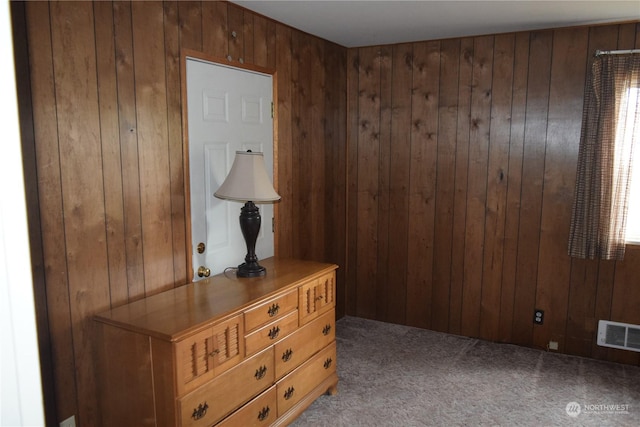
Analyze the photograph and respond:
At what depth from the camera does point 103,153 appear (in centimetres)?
224

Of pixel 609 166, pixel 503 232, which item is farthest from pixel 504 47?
pixel 503 232

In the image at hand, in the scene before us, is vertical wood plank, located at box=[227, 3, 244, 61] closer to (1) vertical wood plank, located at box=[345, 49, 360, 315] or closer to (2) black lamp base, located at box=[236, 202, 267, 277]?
(2) black lamp base, located at box=[236, 202, 267, 277]

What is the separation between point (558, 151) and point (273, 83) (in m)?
2.05

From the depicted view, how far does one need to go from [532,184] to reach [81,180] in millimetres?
2974

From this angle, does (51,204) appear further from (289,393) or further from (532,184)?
(532,184)

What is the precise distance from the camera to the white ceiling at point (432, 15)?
293 centimetres

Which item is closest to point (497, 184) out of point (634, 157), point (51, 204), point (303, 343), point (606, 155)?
point (606, 155)

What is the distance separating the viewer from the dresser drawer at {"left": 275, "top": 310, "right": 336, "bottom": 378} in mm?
2625

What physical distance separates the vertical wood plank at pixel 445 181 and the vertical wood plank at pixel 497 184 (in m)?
0.27

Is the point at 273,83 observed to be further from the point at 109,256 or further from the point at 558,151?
the point at 558,151

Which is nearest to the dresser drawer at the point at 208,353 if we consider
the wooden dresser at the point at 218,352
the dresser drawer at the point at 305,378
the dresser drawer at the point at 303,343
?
the wooden dresser at the point at 218,352

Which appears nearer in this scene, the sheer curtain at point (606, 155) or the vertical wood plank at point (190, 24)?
the vertical wood plank at point (190, 24)

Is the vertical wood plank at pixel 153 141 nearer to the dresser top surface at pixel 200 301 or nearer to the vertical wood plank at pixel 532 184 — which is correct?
the dresser top surface at pixel 200 301

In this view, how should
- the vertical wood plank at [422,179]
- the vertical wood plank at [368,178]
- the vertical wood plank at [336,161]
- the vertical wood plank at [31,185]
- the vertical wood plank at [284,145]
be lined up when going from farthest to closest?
the vertical wood plank at [368,178] → the vertical wood plank at [336,161] → the vertical wood plank at [422,179] → the vertical wood plank at [284,145] → the vertical wood plank at [31,185]
